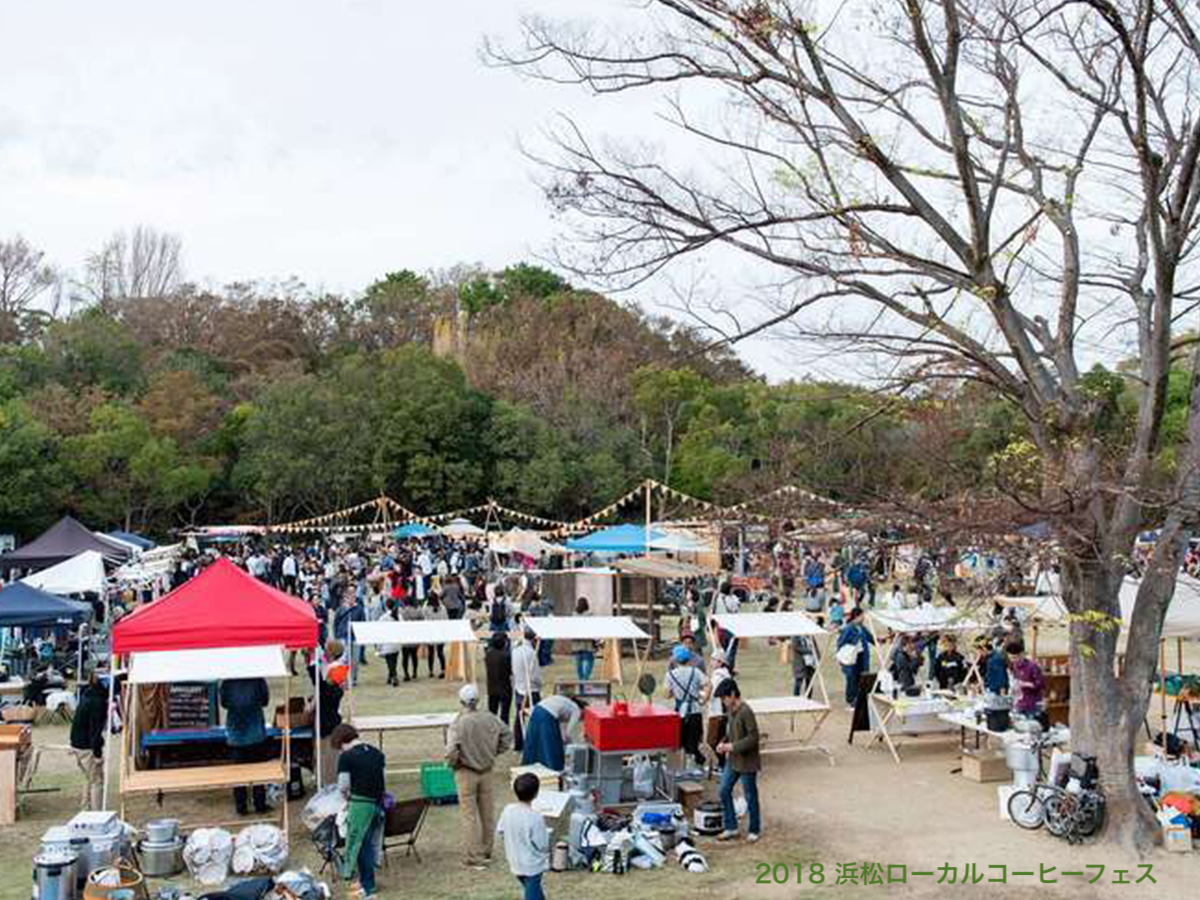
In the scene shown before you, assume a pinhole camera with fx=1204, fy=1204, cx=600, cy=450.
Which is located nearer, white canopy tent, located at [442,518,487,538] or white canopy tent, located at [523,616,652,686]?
white canopy tent, located at [523,616,652,686]

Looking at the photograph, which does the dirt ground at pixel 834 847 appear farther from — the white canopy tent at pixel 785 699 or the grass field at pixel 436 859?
the white canopy tent at pixel 785 699

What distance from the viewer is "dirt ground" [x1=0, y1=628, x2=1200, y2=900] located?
920cm

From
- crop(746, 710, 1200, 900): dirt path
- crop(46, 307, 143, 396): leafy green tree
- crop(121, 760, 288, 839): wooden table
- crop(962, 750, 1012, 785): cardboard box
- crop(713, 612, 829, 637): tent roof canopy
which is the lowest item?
crop(746, 710, 1200, 900): dirt path


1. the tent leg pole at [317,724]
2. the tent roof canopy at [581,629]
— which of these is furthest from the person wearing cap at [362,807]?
the tent roof canopy at [581,629]

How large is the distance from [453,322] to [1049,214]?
5588 cm

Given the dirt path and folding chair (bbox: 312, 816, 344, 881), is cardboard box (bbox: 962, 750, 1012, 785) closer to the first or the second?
the dirt path

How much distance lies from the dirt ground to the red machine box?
1071 mm

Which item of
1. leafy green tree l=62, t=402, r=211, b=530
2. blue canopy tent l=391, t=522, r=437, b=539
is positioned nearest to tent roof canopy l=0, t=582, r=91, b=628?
blue canopy tent l=391, t=522, r=437, b=539

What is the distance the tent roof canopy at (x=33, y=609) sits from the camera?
1645 cm

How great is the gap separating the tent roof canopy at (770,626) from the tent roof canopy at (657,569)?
5.12m

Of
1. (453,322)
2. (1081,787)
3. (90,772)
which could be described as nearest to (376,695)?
(90,772)

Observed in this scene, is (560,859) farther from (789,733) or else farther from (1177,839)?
(789,733)

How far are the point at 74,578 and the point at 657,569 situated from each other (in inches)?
393

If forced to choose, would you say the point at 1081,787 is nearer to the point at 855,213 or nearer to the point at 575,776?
the point at 575,776
